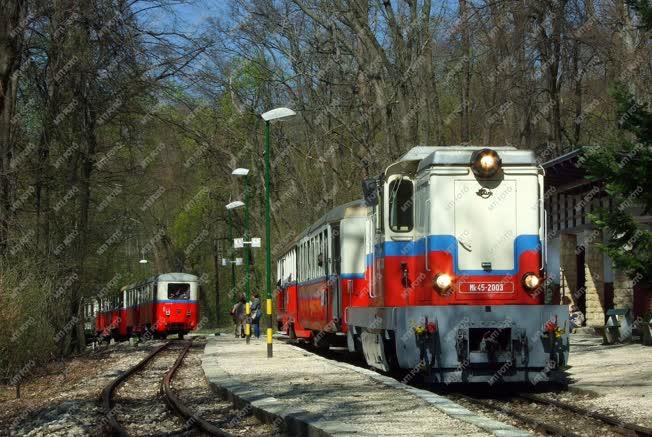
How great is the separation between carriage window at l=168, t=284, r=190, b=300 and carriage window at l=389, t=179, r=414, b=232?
31281 millimetres

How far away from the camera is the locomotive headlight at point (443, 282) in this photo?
14.0m

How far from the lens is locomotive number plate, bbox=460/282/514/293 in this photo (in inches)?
559

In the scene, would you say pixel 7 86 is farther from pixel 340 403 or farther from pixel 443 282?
pixel 340 403

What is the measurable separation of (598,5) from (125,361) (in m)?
16.0

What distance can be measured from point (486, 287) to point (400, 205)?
1814mm

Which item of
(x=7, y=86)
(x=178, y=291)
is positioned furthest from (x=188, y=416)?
(x=178, y=291)

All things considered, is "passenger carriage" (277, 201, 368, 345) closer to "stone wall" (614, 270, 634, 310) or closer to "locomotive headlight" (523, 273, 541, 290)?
"locomotive headlight" (523, 273, 541, 290)

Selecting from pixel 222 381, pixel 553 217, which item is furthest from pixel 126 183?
pixel 222 381

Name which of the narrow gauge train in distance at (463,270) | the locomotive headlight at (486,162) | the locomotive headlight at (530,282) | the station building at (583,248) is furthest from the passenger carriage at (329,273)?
the station building at (583,248)

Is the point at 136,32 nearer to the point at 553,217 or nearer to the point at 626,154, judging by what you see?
the point at 626,154

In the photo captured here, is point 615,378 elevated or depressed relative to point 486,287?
depressed

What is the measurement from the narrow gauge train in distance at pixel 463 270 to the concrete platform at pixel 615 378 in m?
0.71

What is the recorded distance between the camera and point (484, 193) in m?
14.5

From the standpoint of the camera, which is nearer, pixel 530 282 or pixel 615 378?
pixel 530 282
